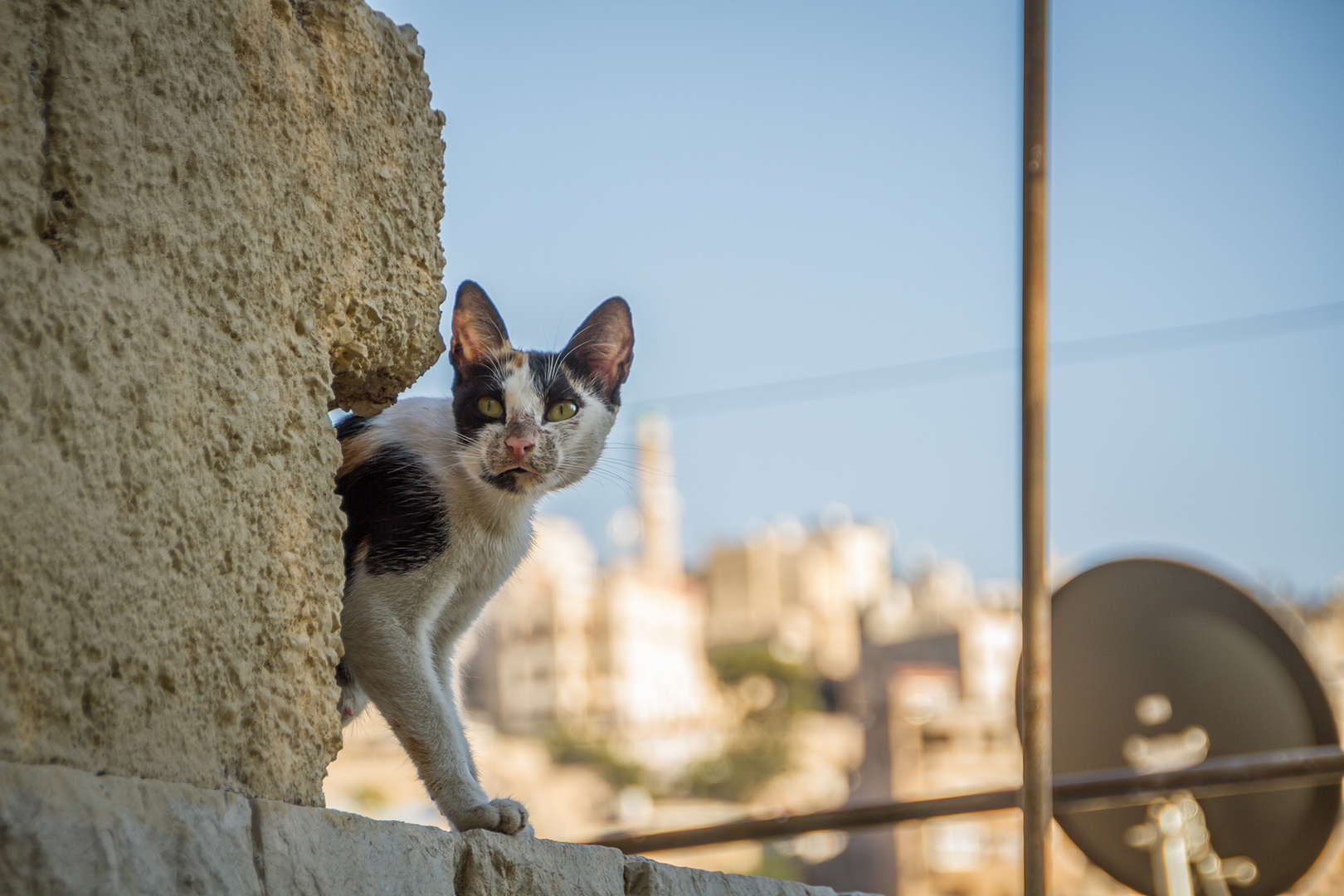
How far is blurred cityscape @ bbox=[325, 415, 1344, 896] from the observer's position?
3656 cm

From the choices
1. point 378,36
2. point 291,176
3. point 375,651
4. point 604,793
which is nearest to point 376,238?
point 291,176

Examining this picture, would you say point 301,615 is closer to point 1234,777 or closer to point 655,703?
point 1234,777

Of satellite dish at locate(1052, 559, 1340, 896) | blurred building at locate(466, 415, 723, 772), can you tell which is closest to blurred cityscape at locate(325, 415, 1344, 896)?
blurred building at locate(466, 415, 723, 772)

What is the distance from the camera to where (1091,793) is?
3.11 m

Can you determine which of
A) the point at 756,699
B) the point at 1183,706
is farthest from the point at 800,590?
the point at 1183,706

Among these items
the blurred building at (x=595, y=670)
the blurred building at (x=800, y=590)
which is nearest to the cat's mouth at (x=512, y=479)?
the blurred building at (x=595, y=670)

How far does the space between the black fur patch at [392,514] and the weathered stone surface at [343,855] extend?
2.25 feet

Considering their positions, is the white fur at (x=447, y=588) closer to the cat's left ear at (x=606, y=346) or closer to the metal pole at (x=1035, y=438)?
the cat's left ear at (x=606, y=346)

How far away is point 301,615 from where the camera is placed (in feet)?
5.24

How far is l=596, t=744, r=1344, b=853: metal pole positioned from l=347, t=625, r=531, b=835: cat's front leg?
1.08 metres

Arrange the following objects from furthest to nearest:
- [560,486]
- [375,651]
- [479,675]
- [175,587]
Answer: [479,675]
[560,486]
[375,651]
[175,587]

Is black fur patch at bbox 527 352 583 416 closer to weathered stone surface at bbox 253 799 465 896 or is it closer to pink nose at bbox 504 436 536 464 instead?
pink nose at bbox 504 436 536 464

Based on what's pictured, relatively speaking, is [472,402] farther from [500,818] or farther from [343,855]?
[343,855]

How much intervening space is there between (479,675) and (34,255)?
64515 millimetres
